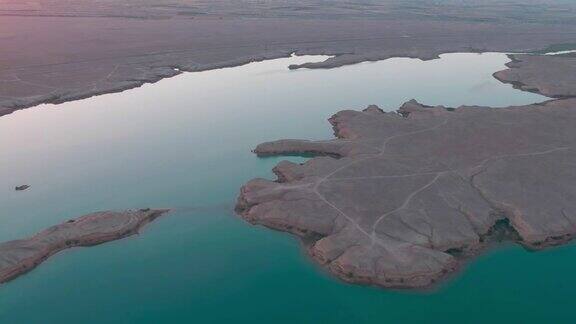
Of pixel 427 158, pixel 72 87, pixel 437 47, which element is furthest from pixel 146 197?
pixel 437 47

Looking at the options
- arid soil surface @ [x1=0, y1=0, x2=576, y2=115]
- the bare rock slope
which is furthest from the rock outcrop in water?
the bare rock slope

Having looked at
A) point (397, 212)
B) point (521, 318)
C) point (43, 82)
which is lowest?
point (521, 318)

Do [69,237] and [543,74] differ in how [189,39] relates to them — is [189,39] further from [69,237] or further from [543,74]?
[69,237]

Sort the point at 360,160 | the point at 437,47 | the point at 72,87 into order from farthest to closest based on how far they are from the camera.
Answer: the point at 437,47 → the point at 72,87 → the point at 360,160

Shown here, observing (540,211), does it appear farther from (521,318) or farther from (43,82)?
A: (43,82)

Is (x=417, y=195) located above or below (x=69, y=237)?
below

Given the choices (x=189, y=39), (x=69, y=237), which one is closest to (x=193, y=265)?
(x=69, y=237)
